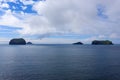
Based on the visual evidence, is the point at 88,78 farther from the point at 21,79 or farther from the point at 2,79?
the point at 2,79

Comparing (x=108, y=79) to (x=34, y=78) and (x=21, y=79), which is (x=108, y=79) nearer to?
(x=34, y=78)

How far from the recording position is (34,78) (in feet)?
185

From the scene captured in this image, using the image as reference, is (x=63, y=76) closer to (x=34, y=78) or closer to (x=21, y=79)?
(x=34, y=78)

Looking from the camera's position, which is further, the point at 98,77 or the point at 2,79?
the point at 98,77

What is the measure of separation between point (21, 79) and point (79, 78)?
18639mm

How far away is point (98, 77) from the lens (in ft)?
191

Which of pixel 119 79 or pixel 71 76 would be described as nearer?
pixel 119 79

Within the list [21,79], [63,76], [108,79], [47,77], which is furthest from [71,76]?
[21,79]

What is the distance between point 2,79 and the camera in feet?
179

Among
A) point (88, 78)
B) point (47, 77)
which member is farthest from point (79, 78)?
point (47, 77)

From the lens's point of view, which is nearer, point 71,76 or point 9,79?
point 9,79

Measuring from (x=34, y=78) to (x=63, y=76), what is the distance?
10.00 m

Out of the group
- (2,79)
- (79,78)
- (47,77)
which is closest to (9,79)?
(2,79)

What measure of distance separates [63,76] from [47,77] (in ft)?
18.5
